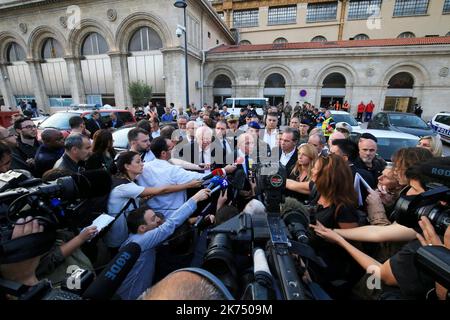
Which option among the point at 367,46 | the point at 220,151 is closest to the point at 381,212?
the point at 220,151

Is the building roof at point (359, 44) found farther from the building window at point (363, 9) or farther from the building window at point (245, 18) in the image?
the building window at point (245, 18)

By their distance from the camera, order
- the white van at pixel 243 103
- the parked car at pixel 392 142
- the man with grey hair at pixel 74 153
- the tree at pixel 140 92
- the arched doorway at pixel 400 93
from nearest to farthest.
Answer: the man with grey hair at pixel 74 153 → the parked car at pixel 392 142 → the white van at pixel 243 103 → the tree at pixel 140 92 → the arched doorway at pixel 400 93

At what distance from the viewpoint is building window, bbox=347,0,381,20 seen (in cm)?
2569

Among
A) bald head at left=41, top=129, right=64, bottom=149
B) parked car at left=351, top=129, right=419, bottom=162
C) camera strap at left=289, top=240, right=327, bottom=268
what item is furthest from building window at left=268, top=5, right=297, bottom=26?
camera strap at left=289, top=240, right=327, bottom=268

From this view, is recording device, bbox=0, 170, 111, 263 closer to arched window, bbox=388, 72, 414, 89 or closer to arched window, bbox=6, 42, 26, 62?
arched window, bbox=388, 72, 414, 89

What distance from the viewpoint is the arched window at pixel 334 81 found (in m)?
19.9

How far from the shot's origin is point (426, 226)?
1111 mm

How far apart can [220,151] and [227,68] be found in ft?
Result: 64.3

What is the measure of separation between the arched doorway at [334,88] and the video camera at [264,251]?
72.1 feet

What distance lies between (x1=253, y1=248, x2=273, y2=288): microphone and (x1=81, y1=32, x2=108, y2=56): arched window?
2278 cm

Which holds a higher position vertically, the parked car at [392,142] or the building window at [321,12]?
the building window at [321,12]

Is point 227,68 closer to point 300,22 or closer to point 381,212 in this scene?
point 300,22

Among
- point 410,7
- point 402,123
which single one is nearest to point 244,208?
point 402,123

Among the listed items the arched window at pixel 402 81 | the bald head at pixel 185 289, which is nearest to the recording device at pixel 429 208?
the bald head at pixel 185 289
